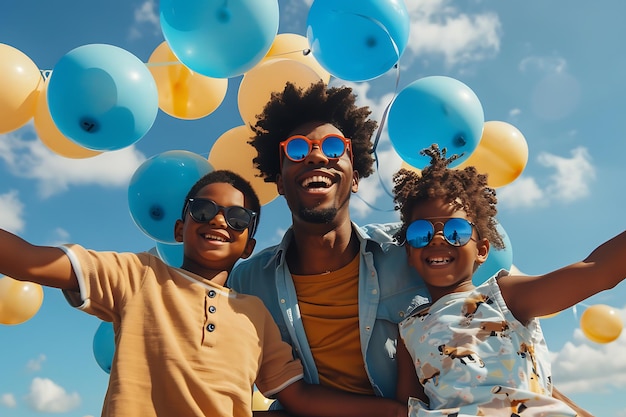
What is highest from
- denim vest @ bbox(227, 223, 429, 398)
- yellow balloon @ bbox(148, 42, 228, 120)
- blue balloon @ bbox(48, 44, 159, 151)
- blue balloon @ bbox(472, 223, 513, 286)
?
yellow balloon @ bbox(148, 42, 228, 120)

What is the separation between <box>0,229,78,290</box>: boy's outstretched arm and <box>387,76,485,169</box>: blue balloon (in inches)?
95.0

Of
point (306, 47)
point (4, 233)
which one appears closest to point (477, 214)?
point (306, 47)

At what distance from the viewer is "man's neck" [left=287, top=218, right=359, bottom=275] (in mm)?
3564

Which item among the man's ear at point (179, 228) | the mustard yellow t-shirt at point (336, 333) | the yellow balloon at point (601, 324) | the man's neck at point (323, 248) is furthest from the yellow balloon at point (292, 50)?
the yellow balloon at point (601, 324)

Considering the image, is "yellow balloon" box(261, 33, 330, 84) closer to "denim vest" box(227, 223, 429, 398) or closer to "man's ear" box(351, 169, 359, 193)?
"man's ear" box(351, 169, 359, 193)

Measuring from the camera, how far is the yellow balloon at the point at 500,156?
4258 mm

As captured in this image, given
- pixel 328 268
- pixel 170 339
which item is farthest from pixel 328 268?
pixel 170 339

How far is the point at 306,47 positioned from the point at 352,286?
211cm

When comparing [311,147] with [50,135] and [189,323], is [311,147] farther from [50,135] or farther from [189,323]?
[50,135]

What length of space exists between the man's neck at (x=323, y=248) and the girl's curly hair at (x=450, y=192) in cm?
35

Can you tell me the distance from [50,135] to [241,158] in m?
1.47

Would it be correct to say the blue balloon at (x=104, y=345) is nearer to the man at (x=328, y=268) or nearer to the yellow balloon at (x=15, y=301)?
the yellow balloon at (x=15, y=301)

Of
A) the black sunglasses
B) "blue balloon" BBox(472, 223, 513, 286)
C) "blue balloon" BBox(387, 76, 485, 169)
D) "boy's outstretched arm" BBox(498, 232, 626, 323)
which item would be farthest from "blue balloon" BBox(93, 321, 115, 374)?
"boy's outstretched arm" BBox(498, 232, 626, 323)

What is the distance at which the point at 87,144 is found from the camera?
11.7 feet
